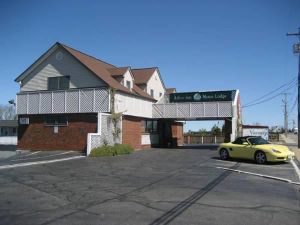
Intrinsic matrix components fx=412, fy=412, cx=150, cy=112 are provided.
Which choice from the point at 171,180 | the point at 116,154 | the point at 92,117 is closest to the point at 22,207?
the point at 171,180

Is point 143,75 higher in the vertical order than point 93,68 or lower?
higher

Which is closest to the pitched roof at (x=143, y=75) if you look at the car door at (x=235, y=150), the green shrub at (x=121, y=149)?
the green shrub at (x=121, y=149)

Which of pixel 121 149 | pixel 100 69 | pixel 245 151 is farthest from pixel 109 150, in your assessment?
pixel 100 69

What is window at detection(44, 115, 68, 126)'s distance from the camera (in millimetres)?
28953

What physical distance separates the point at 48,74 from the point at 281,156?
60.4ft

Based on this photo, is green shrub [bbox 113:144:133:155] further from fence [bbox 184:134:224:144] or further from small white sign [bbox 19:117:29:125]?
fence [bbox 184:134:224:144]

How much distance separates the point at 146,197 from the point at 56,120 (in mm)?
20322

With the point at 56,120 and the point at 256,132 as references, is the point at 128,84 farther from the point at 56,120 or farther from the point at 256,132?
the point at 256,132

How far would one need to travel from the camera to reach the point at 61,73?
3014 centimetres

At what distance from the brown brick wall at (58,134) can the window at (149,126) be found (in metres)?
7.33

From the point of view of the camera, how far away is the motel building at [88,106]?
27.7 metres

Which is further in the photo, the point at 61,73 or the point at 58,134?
the point at 61,73

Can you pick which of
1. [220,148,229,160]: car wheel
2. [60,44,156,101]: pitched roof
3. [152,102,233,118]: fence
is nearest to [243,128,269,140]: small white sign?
[152,102,233,118]: fence

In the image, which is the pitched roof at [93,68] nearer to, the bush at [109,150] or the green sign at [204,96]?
the bush at [109,150]
